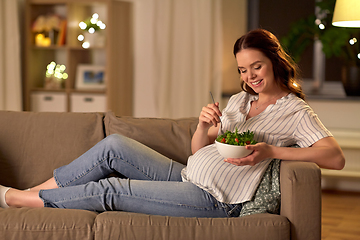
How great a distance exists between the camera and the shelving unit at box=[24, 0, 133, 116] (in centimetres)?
380

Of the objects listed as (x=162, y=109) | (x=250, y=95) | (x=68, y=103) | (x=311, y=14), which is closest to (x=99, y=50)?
(x=68, y=103)

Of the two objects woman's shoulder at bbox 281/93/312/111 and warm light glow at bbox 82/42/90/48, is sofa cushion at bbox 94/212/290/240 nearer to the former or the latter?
woman's shoulder at bbox 281/93/312/111

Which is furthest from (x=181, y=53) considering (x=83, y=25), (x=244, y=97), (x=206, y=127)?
(x=206, y=127)

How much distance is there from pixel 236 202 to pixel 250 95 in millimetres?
548

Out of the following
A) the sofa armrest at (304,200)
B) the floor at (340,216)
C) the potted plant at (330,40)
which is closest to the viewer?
the sofa armrest at (304,200)

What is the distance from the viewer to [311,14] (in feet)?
12.4

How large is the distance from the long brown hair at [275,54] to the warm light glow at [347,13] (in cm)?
43

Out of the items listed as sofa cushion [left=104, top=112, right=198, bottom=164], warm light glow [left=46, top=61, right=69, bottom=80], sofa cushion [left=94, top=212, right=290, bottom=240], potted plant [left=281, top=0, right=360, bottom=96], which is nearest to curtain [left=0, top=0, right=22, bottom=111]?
warm light glow [left=46, top=61, right=69, bottom=80]

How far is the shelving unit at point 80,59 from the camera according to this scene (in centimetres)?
380

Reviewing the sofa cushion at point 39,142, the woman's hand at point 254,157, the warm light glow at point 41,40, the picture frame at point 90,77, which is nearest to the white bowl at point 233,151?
the woman's hand at point 254,157

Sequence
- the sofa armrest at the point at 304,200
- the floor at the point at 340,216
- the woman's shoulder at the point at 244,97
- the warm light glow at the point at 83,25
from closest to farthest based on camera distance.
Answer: the sofa armrest at the point at 304,200
the woman's shoulder at the point at 244,97
the floor at the point at 340,216
the warm light glow at the point at 83,25

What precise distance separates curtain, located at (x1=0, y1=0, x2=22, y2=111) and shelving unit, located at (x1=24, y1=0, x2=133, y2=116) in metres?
0.09

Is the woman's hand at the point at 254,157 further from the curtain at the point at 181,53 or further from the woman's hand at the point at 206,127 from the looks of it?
the curtain at the point at 181,53

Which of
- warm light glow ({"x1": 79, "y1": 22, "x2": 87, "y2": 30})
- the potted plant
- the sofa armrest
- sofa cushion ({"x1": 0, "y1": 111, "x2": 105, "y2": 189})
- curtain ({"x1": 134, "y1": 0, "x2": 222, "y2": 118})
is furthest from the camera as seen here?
warm light glow ({"x1": 79, "y1": 22, "x2": 87, "y2": 30})
